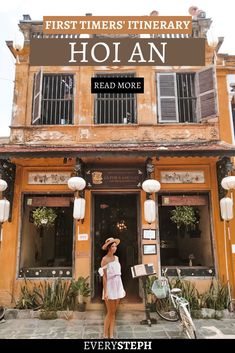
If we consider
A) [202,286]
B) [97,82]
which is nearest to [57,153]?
[97,82]

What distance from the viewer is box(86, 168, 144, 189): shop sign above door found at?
28.5 ft

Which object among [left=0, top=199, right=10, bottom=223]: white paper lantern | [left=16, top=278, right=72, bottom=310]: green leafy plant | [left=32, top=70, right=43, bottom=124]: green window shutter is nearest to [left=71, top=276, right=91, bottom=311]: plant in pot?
[left=16, top=278, right=72, bottom=310]: green leafy plant

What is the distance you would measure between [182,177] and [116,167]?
199cm

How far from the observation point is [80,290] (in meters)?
7.74

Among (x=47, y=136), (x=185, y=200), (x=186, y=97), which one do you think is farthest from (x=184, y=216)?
(x=47, y=136)

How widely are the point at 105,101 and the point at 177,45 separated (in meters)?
3.58

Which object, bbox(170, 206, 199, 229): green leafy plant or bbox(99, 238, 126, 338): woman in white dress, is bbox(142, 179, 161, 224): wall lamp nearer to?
bbox(170, 206, 199, 229): green leafy plant

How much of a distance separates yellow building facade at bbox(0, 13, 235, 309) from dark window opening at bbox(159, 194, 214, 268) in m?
0.03

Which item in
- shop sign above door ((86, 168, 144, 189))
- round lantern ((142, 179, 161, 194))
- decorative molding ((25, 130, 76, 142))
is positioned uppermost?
decorative molding ((25, 130, 76, 142))

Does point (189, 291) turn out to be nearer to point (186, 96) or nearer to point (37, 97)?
point (186, 96)

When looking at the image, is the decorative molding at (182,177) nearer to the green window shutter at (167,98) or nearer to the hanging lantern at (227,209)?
the hanging lantern at (227,209)

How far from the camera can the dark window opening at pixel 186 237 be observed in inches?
343

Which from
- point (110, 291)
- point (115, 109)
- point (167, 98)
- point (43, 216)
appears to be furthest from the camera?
point (115, 109)

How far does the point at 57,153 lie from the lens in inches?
307
